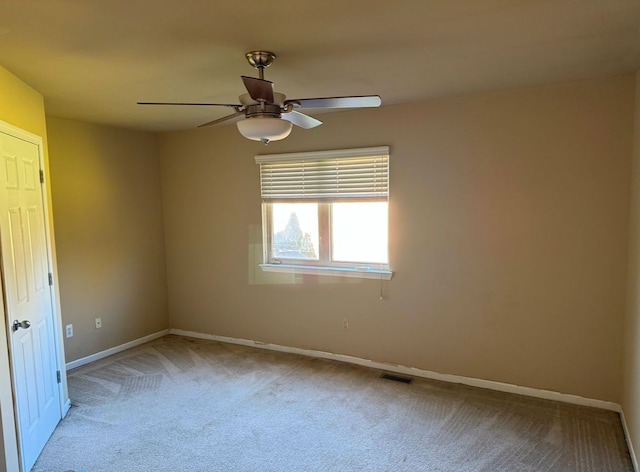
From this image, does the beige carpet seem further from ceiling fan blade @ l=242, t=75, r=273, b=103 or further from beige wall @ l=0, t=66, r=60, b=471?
ceiling fan blade @ l=242, t=75, r=273, b=103

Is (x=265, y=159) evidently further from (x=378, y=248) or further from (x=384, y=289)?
(x=384, y=289)

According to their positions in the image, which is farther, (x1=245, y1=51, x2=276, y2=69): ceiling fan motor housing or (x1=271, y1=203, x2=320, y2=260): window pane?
(x1=271, y1=203, x2=320, y2=260): window pane

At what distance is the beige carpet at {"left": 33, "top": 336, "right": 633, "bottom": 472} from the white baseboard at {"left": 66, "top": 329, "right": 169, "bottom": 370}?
0.19m

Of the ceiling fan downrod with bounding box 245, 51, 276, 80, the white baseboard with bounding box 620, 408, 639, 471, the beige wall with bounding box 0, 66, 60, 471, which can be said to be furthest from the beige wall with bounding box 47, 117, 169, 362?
the white baseboard with bounding box 620, 408, 639, 471

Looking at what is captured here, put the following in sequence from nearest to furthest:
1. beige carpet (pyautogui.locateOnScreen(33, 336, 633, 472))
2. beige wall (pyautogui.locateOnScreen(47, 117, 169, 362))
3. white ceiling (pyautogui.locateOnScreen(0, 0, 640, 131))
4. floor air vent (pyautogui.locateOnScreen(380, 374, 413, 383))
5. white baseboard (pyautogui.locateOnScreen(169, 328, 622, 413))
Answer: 1. white ceiling (pyautogui.locateOnScreen(0, 0, 640, 131))
2. beige carpet (pyautogui.locateOnScreen(33, 336, 633, 472))
3. white baseboard (pyautogui.locateOnScreen(169, 328, 622, 413))
4. floor air vent (pyautogui.locateOnScreen(380, 374, 413, 383))
5. beige wall (pyautogui.locateOnScreen(47, 117, 169, 362))

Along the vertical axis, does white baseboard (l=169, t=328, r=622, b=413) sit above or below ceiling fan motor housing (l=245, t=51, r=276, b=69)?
below

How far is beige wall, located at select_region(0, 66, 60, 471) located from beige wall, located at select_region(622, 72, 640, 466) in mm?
3528

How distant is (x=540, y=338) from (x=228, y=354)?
9.66ft

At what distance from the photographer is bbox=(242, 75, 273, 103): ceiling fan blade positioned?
1.93 m

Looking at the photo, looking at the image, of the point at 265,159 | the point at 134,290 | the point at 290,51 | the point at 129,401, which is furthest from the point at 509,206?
the point at 134,290

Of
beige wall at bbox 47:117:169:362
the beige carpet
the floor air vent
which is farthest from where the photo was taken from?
beige wall at bbox 47:117:169:362

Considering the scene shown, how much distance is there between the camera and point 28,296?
2598 millimetres

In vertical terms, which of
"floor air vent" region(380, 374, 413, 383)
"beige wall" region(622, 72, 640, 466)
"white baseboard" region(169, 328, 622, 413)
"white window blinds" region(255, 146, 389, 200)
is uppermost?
"white window blinds" region(255, 146, 389, 200)

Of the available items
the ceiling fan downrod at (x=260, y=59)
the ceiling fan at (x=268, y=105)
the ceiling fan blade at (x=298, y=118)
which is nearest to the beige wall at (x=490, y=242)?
the ceiling fan blade at (x=298, y=118)
